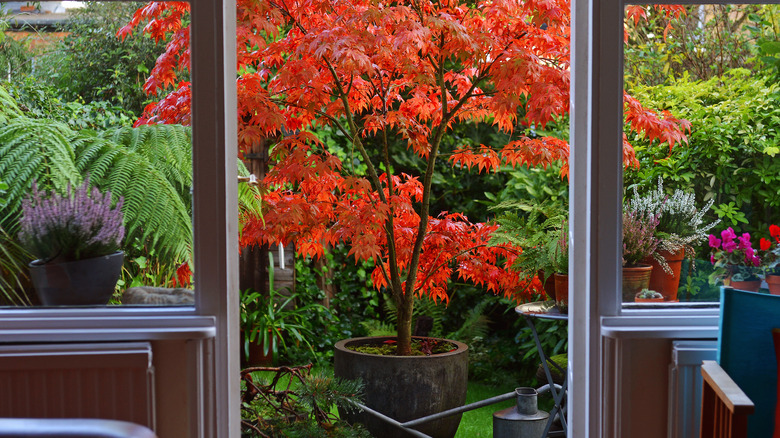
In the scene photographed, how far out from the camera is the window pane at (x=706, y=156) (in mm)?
2066

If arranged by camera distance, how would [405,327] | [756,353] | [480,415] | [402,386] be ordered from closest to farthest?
[756,353] → [402,386] → [405,327] → [480,415]

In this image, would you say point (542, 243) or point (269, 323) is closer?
point (542, 243)

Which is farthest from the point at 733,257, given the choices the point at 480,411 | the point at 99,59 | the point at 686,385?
the point at 480,411

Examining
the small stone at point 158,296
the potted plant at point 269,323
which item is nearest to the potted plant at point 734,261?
the small stone at point 158,296

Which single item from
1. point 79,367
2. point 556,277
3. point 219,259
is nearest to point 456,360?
point 556,277

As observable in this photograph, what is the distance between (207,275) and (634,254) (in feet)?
3.97

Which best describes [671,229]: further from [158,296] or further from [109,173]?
[109,173]

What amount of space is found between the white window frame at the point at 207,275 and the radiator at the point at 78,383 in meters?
0.07

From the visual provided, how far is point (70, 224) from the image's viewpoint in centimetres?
199

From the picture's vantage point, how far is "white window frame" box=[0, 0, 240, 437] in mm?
1944

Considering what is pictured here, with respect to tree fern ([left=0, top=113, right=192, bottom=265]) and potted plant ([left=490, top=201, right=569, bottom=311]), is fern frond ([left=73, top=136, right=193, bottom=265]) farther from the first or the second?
potted plant ([left=490, top=201, right=569, bottom=311])

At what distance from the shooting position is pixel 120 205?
2.01 m

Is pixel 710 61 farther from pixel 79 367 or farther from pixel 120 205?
pixel 79 367

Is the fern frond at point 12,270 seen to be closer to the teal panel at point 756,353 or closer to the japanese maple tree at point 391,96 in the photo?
the japanese maple tree at point 391,96
